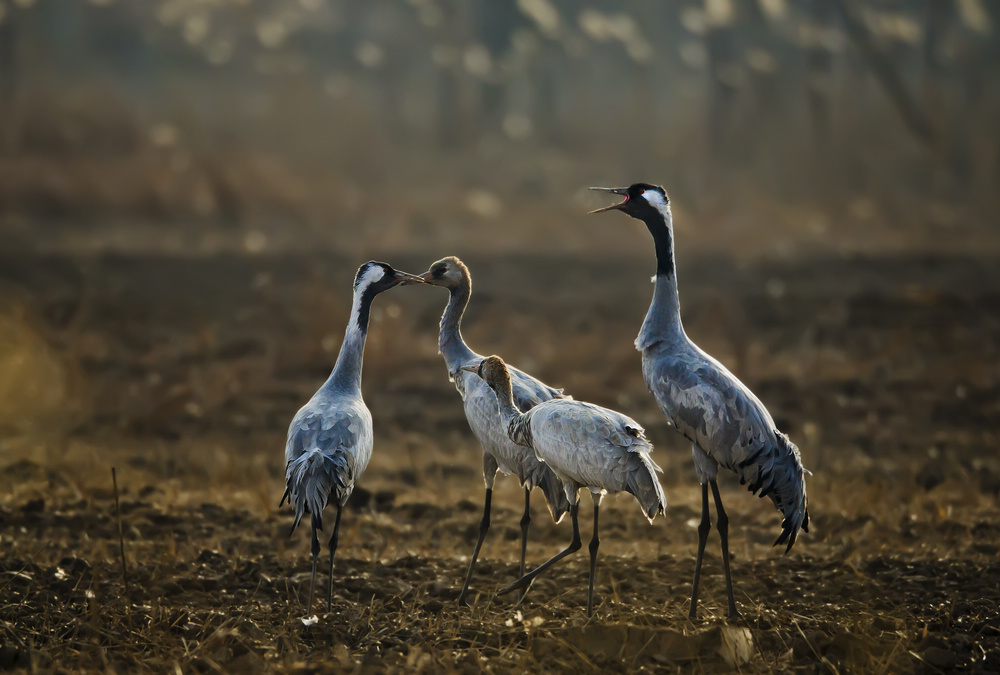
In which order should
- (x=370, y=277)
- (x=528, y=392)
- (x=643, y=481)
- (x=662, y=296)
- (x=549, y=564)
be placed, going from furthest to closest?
(x=370, y=277), (x=528, y=392), (x=662, y=296), (x=549, y=564), (x=643, y=481)

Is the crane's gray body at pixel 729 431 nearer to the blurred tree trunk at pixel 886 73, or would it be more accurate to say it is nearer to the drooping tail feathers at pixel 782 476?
the drooping tail feathers at pixel 782 476

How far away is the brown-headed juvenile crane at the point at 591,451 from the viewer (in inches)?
225

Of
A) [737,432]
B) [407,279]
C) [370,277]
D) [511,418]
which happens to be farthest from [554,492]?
[370,277]

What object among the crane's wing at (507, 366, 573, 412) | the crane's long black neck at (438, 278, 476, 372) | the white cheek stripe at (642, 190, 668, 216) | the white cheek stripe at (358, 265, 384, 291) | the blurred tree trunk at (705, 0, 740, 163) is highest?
the blurred tree trunk at (705, 0, 740, 163)

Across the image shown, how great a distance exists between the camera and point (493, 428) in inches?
259

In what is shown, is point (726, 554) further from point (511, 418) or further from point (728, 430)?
point (511, 418)

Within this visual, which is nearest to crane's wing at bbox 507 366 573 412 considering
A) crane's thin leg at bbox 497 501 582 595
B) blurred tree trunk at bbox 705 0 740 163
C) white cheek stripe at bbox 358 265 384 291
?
crane's thin leg at bbox 497 501 582 595

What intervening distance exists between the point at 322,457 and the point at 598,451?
4.66ft

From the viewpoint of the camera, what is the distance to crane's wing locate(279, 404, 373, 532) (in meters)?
5.86

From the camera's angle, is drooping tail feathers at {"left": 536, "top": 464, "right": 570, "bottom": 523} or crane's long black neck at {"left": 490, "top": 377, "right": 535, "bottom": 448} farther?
drooping tail feathers at {"left": 536, "top": 464, "right": 570, "bottom": 523}

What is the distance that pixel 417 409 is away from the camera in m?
11.9

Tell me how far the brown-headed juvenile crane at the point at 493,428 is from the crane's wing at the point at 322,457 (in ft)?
2.39

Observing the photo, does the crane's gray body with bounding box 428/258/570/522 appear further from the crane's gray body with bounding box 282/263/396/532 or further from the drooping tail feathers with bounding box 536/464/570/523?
the crane's gray body with bounding box 282/263/396/532

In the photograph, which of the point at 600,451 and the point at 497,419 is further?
the point at 497,419
